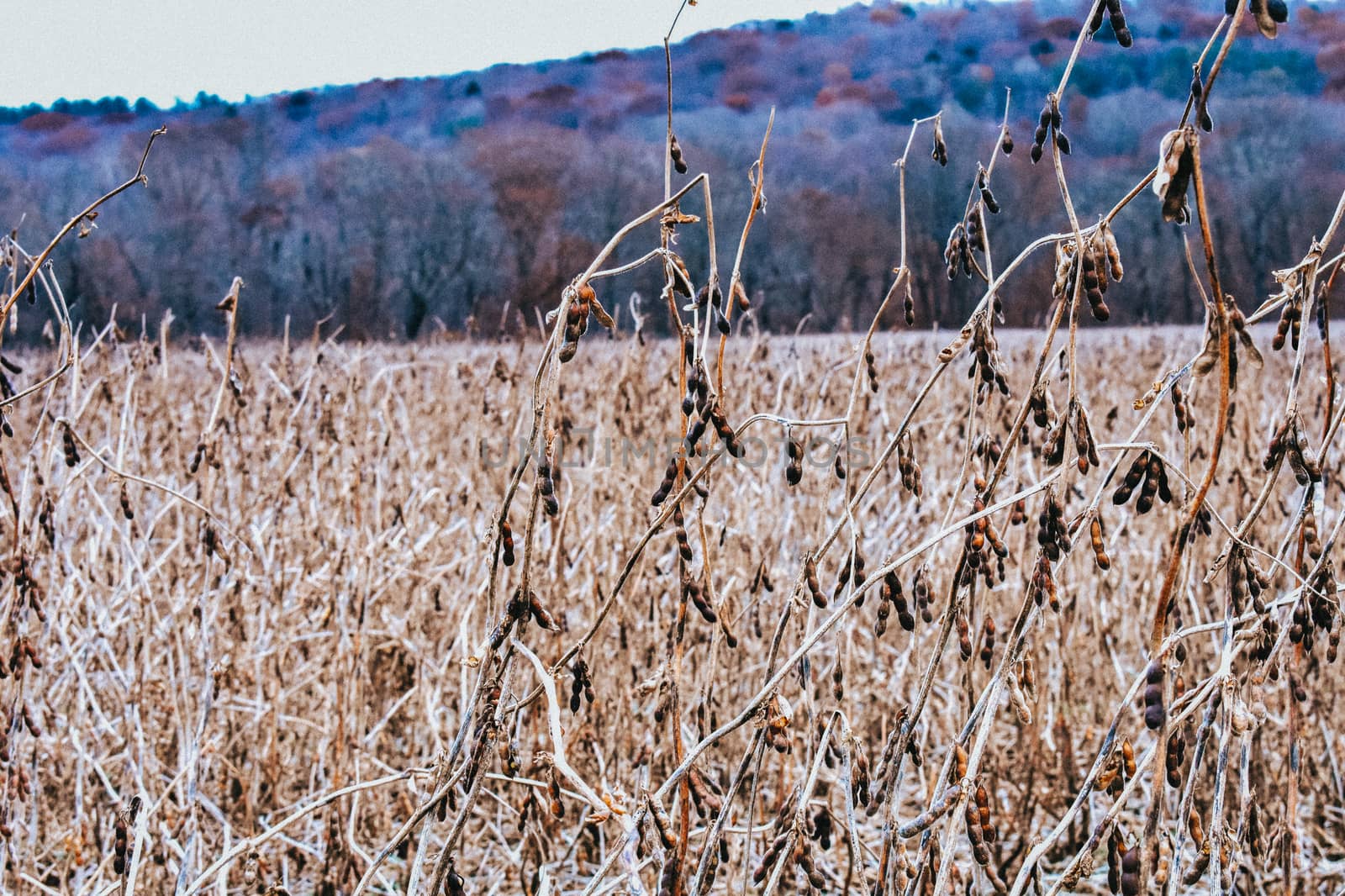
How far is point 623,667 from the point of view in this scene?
2.37 meters

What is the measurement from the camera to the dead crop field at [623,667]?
108 cm

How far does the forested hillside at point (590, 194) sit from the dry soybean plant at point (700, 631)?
355 inches

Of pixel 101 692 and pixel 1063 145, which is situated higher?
pixel 1063 145

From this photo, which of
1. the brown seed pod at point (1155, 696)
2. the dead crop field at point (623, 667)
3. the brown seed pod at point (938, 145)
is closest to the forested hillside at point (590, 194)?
the dead crop field at point (623, 667)

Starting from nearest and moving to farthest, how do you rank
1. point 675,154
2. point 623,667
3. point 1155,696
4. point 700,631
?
1. point 1155,696
2. point 675,154
3. point 623,667
4. point 700,631

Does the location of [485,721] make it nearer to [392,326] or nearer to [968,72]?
[392,326]

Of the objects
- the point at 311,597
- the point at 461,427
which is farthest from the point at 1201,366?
the point at 461,427

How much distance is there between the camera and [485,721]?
0.94m

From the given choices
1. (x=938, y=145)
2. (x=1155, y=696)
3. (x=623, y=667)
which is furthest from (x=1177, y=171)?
(x=623, y=667)

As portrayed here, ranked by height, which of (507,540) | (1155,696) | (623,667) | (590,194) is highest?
(590,194)

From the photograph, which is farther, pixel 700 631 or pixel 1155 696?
pixel 700 631

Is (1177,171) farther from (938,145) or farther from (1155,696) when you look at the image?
(938,145)

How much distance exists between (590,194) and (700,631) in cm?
1405

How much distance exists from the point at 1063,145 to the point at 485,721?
2.42ft
